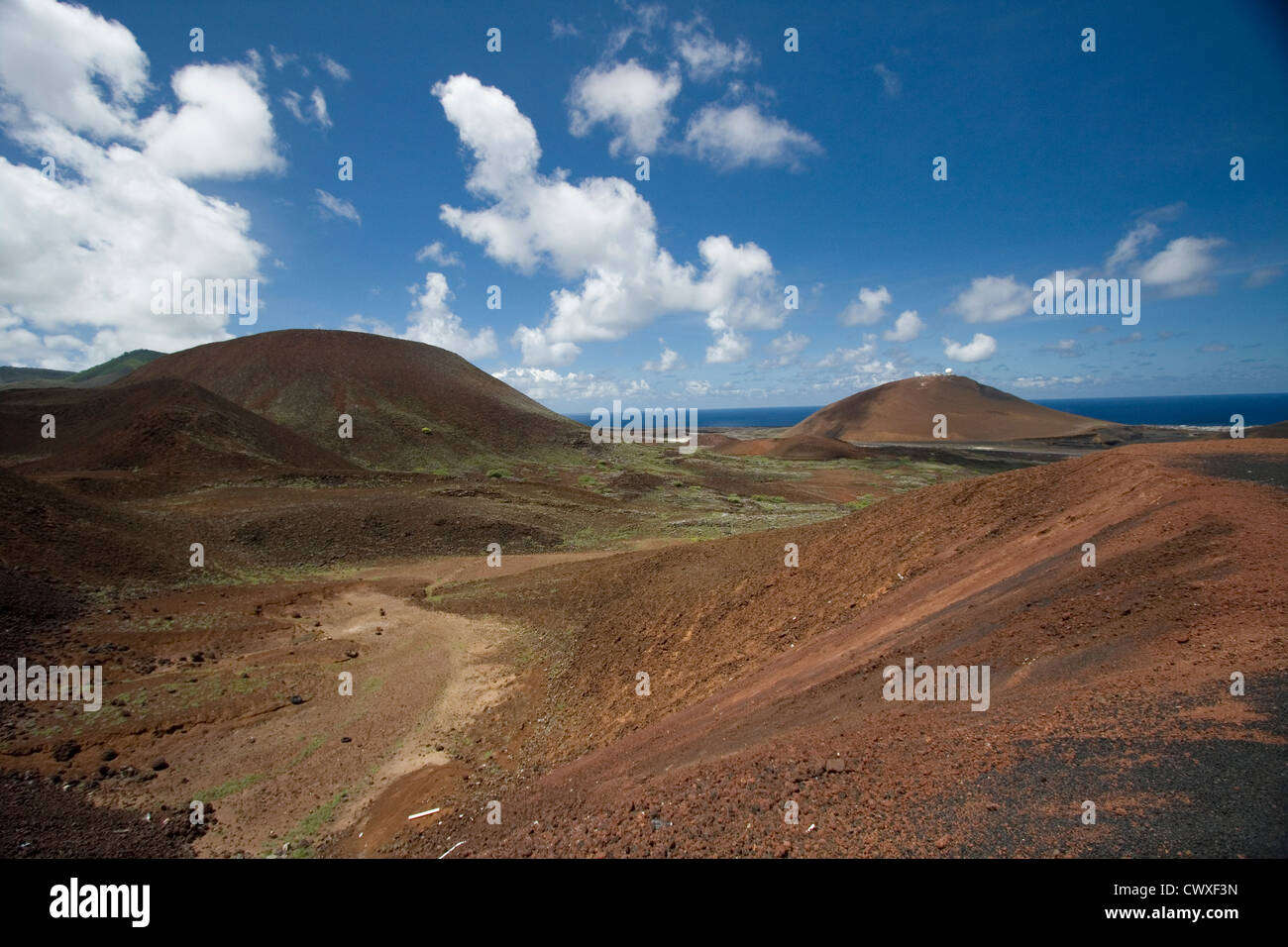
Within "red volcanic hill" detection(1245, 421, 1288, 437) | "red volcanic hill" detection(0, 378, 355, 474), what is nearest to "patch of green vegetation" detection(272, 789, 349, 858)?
"red volcanic hill" detection(0, 378, 355, 474)

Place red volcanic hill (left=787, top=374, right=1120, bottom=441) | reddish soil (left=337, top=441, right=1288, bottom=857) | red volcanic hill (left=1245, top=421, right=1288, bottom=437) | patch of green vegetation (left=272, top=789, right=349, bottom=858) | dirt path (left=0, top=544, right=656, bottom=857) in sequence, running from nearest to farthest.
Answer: reddish soil (left=337, top=441, right=1288, bottom=857) < patch of green vegetation (left=272, top=789, right=349, bottom=858) < dirt path (left=0, top=544, right=656, bottom=857) < red volcanic hill (left=1245, top=421, right=1288, bottom=437) < red volcanic hill (left=787, top=374, right=1120, bottom=441)

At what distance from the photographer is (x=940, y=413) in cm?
10425

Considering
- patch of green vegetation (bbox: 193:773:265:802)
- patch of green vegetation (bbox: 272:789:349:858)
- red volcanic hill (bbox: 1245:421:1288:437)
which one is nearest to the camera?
patch of green vegetation (bbox: 272:789:349:858)

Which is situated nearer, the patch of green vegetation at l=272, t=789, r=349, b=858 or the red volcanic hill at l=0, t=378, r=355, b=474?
the patch of green vegetation at l=272, t=789, r=349, b=858

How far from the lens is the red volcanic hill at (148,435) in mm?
31031

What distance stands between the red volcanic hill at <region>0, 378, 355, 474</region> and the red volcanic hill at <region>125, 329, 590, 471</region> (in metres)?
7.07

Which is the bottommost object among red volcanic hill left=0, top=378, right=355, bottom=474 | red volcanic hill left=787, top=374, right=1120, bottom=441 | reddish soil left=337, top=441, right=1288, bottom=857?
reddish soil left=337, top=441, right=1288, bottom=857

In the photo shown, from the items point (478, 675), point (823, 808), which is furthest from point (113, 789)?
point (823, 808)

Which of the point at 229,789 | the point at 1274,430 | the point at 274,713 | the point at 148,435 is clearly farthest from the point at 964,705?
the point at 1274,430

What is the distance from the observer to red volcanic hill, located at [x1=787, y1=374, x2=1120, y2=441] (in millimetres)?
97250

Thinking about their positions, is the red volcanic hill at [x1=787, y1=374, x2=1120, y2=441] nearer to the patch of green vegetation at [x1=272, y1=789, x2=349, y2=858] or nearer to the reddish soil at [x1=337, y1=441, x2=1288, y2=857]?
the reddish soil at [x1=337, y1=441, x2=1288, y2=857]
